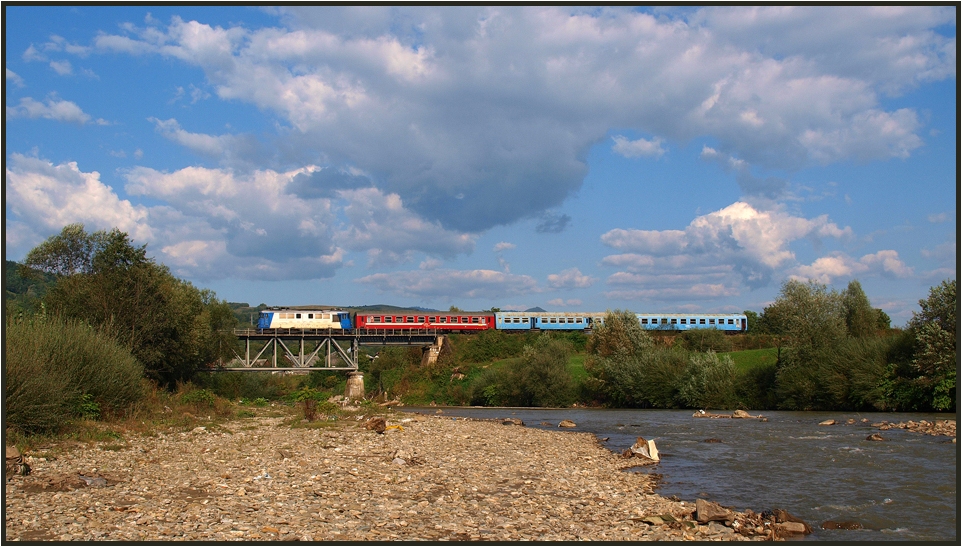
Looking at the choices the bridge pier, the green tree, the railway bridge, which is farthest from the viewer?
the bridge pier

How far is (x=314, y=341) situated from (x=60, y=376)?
184 feet

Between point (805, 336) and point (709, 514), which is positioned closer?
point (709, 514)

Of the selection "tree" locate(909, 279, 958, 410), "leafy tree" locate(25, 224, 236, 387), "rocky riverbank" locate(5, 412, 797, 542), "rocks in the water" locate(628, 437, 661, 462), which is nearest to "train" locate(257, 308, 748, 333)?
"leafy tree" locate(25, 224, 236, 387)

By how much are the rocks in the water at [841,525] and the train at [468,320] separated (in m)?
62.9

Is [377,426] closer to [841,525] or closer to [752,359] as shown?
[841,525]

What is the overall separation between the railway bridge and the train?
78cm

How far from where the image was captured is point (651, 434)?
29.2 meters

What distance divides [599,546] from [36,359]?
16.4 meters

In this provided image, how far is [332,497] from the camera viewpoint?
11.6 m

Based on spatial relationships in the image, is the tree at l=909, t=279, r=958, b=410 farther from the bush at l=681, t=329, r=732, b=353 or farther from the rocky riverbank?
the bush at l=681, t=329, r=732, b=353

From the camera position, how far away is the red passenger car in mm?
77875

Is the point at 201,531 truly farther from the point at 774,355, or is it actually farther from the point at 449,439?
the point at 774,355

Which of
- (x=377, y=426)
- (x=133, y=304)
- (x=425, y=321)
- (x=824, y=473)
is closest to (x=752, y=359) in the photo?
(x=425, y=321)

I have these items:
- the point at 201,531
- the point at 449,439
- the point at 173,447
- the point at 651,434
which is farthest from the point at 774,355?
the point at 201,531
